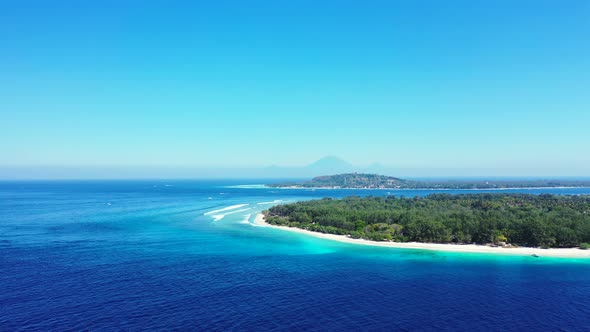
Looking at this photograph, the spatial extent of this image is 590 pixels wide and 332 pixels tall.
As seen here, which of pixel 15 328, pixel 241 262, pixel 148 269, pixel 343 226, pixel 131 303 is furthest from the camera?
pixel 343 226

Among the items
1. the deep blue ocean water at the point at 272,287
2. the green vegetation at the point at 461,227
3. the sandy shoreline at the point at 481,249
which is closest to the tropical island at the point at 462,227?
the green vegetation at the point at 461,227

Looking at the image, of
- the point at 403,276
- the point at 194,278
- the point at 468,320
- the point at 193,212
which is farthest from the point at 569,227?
the point at 193,212

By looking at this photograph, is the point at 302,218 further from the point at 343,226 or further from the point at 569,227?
the point at 569,227

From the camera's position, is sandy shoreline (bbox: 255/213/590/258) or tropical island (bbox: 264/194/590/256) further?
tropical island (bbox: 264/194/590/256)

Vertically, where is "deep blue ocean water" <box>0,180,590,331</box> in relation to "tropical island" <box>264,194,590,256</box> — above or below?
below

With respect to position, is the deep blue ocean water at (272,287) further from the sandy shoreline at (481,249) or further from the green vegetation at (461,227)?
the green vegetation at (461,227)

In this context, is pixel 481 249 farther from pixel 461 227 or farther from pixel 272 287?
pixel 272 287

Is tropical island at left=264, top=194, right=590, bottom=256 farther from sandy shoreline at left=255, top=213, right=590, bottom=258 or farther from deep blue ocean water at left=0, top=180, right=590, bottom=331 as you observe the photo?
deep blue ocean water at left=0, top=180, right=590, bottom=331

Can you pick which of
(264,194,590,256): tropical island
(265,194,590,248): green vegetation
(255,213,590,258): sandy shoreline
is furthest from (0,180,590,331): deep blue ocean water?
(265,194,590,248): green vegetation
